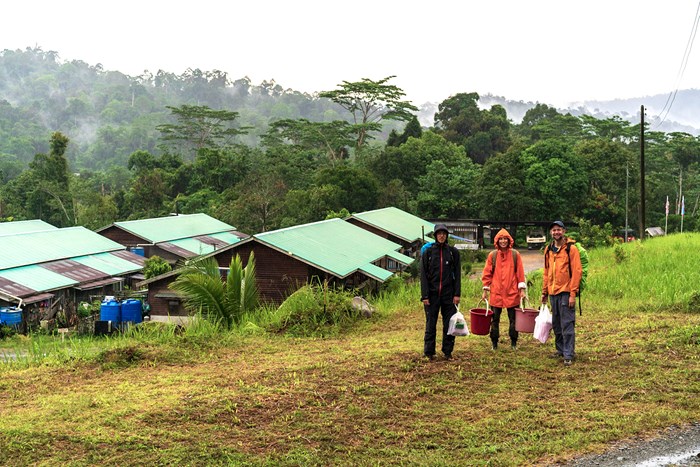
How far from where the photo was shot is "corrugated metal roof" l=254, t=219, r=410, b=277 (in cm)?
2078

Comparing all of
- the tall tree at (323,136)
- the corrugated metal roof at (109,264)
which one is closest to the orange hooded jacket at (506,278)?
the corrugated metal roof at (109,264)

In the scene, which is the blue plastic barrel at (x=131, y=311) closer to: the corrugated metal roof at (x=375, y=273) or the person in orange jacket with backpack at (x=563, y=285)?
the corrugated metal roof at (x=375, y=273)

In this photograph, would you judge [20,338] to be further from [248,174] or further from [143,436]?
[248,174]

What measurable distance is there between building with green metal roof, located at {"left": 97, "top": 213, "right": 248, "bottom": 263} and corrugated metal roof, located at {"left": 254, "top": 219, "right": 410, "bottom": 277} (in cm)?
930

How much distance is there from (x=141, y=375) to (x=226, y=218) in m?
40.1

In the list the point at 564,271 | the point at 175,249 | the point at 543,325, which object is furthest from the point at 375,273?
the point at 175,249

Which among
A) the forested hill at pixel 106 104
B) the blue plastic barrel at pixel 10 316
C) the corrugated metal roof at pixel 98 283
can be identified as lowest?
the blue plastic barrel at pixel 10 316

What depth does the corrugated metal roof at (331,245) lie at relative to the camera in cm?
2078

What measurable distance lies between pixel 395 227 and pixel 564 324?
2837 cm

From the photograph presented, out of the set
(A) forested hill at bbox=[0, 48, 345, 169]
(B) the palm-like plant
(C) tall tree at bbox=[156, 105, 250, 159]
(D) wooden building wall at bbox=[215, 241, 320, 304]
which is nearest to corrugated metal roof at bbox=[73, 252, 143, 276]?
(D) wooden building wall at bbox=[215, 241, 320, 304]

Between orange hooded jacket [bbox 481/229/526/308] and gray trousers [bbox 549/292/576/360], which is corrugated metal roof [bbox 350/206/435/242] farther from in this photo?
gray trousers [bbox 549/292/576/360]

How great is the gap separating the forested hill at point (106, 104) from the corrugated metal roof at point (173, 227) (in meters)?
53.0

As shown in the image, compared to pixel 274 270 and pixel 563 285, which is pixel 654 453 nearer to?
pixel 563 285

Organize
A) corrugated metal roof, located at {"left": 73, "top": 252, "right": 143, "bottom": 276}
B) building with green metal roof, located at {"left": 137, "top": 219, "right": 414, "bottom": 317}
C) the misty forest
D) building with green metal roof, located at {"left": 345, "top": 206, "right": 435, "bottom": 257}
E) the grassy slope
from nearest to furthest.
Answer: the grassy slope, building with green metal roof, located at {"left": 137, "top": 219, "right": 414, "bottom": 317}, corrugated metal roof, located at {"left": 73, "top": 252, "right": 143, "bottom": 276}, building with green metal roof, located at {"left": 345, "top": 206, "right": 435, "bottom": 257}, the misty forest
